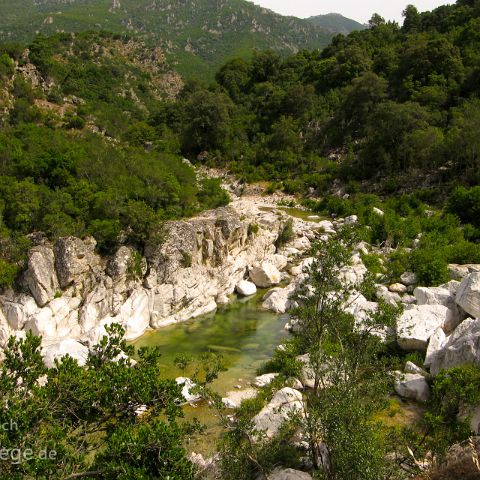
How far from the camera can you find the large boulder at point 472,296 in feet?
62.3

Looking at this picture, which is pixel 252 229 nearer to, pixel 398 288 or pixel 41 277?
pixel 398 288

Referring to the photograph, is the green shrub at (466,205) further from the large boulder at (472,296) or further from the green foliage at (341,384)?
the green foliage at (341,384)

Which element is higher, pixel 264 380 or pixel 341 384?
pixel 341 384

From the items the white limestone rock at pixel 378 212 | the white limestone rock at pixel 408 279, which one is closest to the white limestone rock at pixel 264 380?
the white limestone rock at pixel 408 279

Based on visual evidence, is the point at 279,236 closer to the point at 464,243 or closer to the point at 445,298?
the point at 464,243

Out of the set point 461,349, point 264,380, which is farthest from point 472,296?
point 264,380

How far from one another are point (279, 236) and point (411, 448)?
25013 millimetres

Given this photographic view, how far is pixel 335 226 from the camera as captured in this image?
4038 cm

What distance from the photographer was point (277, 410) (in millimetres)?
13898

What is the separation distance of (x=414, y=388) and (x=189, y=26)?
18905 cm

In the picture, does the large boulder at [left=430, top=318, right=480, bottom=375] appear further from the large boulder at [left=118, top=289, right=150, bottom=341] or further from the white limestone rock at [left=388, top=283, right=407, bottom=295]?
the large boulder at [left=118, top=289, right=150, bottom=341]

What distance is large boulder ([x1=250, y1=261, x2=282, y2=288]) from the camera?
30547 millimetres

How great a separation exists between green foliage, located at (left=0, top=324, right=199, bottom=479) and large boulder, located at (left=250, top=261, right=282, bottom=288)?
21.0 m

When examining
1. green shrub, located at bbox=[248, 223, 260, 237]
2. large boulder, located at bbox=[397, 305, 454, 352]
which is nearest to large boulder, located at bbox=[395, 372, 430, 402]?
large boulder, located at bbox=[397, 305, 454, 352]
